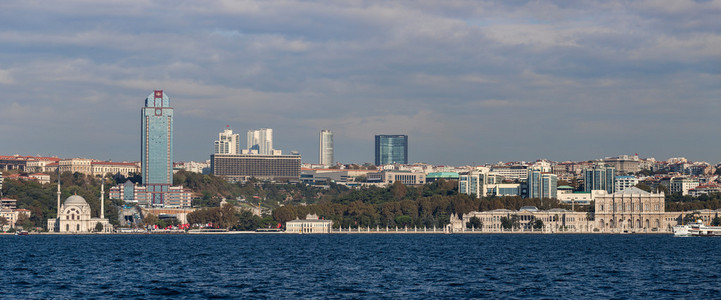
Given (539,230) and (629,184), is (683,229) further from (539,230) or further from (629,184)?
(629,184)

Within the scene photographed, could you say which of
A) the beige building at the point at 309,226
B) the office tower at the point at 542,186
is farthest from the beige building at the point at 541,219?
the office tower at the point at 542,186

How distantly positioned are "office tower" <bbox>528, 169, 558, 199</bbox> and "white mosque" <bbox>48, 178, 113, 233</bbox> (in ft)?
235

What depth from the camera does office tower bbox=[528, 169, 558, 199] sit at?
188 meters

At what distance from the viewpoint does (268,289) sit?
4778cm

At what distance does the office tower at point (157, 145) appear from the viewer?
625 feet

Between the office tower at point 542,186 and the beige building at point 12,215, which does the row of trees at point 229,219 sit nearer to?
the beige building at point 12,215

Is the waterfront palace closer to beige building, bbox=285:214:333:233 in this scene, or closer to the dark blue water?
beige building, bbox=285:214:333:233

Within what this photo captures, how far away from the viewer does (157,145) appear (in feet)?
630

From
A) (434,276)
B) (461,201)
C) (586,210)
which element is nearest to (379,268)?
(434,276)

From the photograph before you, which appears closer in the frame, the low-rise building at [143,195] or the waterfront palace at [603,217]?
the waterfront palace at [603,217]

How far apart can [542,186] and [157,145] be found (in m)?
66.0

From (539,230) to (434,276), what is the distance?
10466cm

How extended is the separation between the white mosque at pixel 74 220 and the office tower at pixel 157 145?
29.9 metres

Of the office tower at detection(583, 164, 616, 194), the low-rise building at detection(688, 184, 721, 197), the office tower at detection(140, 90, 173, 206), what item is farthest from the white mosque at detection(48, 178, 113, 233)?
the low-rise building at detection(688, 184, 721, 197)
